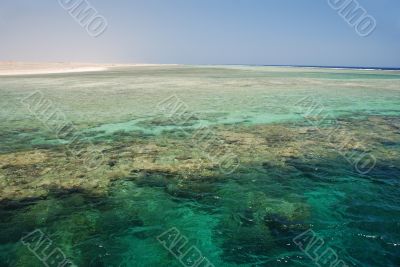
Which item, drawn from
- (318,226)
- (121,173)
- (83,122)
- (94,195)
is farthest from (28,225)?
(83,122)

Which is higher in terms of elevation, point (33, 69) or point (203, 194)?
point (203, 194)

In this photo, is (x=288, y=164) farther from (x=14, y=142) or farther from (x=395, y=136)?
(x=14, y=142)

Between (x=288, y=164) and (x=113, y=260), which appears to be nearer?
(x=113, y=260)

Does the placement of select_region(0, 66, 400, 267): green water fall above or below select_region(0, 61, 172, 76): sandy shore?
above

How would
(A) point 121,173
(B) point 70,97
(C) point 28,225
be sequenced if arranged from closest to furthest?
1. (C) point 28,225
2. (A) point 121,173
3. (B) point 70,97

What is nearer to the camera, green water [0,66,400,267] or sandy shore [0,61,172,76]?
green water [0,66,400,267]

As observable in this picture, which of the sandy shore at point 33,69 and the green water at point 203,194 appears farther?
the sandy shore at point 33,69

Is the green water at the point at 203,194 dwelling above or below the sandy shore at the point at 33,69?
above

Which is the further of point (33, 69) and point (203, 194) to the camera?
point (33, 69)

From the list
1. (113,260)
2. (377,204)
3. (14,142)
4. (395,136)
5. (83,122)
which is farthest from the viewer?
(83,122)

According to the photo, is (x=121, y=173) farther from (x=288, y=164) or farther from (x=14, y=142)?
(x=14, y=142)
